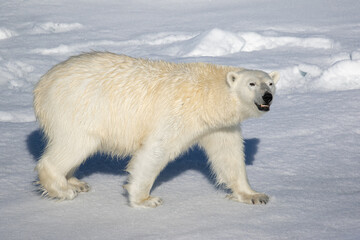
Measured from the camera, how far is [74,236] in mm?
2799

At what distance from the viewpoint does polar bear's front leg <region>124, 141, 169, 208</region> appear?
3244 millimetres

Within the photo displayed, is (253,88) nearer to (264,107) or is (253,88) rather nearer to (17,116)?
(264,107)

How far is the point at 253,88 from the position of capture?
123 inches

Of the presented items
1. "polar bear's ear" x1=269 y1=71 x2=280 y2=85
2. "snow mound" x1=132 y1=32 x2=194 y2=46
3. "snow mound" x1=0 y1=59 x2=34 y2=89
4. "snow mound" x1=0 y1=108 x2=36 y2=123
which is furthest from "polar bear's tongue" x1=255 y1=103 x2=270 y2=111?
"snow mound" x1=132 y1=32 x2=194 y2=46

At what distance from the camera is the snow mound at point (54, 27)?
38.9ft

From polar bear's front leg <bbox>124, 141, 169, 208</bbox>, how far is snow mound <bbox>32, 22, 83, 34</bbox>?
9442 millimetres

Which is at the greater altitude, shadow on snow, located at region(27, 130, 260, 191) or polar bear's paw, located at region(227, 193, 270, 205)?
polar bear's paw, located at region(227, 193, 270, 205)

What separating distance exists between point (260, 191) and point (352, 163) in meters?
1.02

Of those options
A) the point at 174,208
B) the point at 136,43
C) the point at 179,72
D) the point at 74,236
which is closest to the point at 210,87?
the point at 179,72

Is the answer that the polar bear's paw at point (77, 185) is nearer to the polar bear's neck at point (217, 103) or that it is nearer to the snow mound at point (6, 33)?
the polar bear's neck at point (217, 103)

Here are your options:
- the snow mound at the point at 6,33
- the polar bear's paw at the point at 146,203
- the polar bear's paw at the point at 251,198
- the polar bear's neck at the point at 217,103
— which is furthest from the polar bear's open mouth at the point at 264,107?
the snow mound at the point at 6,33

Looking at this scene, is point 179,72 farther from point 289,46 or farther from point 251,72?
point 289,46

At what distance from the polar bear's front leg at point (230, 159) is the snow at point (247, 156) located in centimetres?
14

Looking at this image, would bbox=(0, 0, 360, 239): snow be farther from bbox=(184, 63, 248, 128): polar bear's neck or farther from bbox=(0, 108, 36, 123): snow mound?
bbox=(184, 63, 248, 128): polar bear's neck
